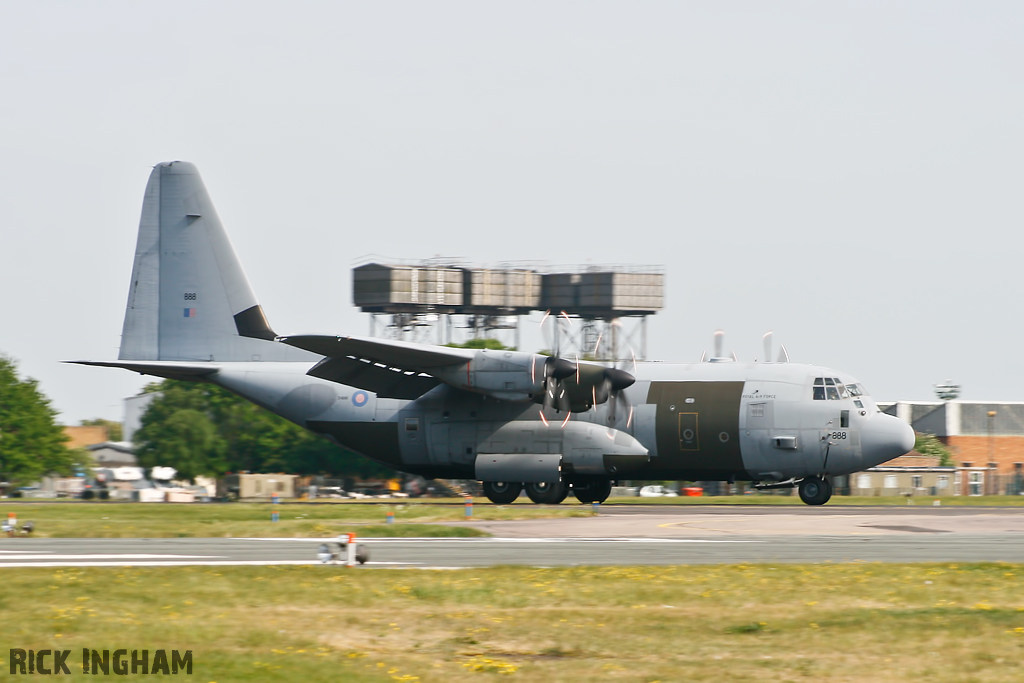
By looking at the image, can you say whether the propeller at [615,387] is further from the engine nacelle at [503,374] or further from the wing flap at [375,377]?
the wing flap at [375,377]

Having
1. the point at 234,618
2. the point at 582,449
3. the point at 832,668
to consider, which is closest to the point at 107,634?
the point at 234,618

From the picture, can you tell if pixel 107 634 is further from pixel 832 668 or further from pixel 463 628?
→ pixel 832 668

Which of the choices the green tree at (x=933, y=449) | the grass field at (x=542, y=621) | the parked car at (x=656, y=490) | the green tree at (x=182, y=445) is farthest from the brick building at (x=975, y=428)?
the grass field at (x=542, y=621)

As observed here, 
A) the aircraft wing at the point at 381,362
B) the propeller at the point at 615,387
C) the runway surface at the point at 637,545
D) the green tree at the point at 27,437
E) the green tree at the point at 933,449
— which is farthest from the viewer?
the green tree at the point at 933,449

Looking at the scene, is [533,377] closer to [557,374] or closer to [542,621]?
[557,374]

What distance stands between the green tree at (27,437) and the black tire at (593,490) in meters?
38.7

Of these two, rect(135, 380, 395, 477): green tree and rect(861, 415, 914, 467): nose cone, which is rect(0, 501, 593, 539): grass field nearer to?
rect(861, 415, 914, 467): nose cone

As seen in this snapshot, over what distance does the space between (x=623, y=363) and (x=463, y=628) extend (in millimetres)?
25198

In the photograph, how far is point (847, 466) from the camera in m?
36.2

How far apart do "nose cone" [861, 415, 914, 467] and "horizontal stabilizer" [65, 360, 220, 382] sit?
72.2ft

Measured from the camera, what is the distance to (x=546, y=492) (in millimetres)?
38094

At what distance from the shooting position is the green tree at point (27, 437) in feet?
214

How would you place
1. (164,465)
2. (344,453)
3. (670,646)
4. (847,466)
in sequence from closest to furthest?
(670,646), (847,466), (164,465), (344,453)

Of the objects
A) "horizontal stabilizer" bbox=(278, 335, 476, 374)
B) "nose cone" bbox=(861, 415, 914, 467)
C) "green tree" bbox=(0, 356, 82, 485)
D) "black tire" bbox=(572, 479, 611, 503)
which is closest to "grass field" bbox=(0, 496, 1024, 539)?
"horizontal stabilizer" bbox=(278, 335, 476, 374)
